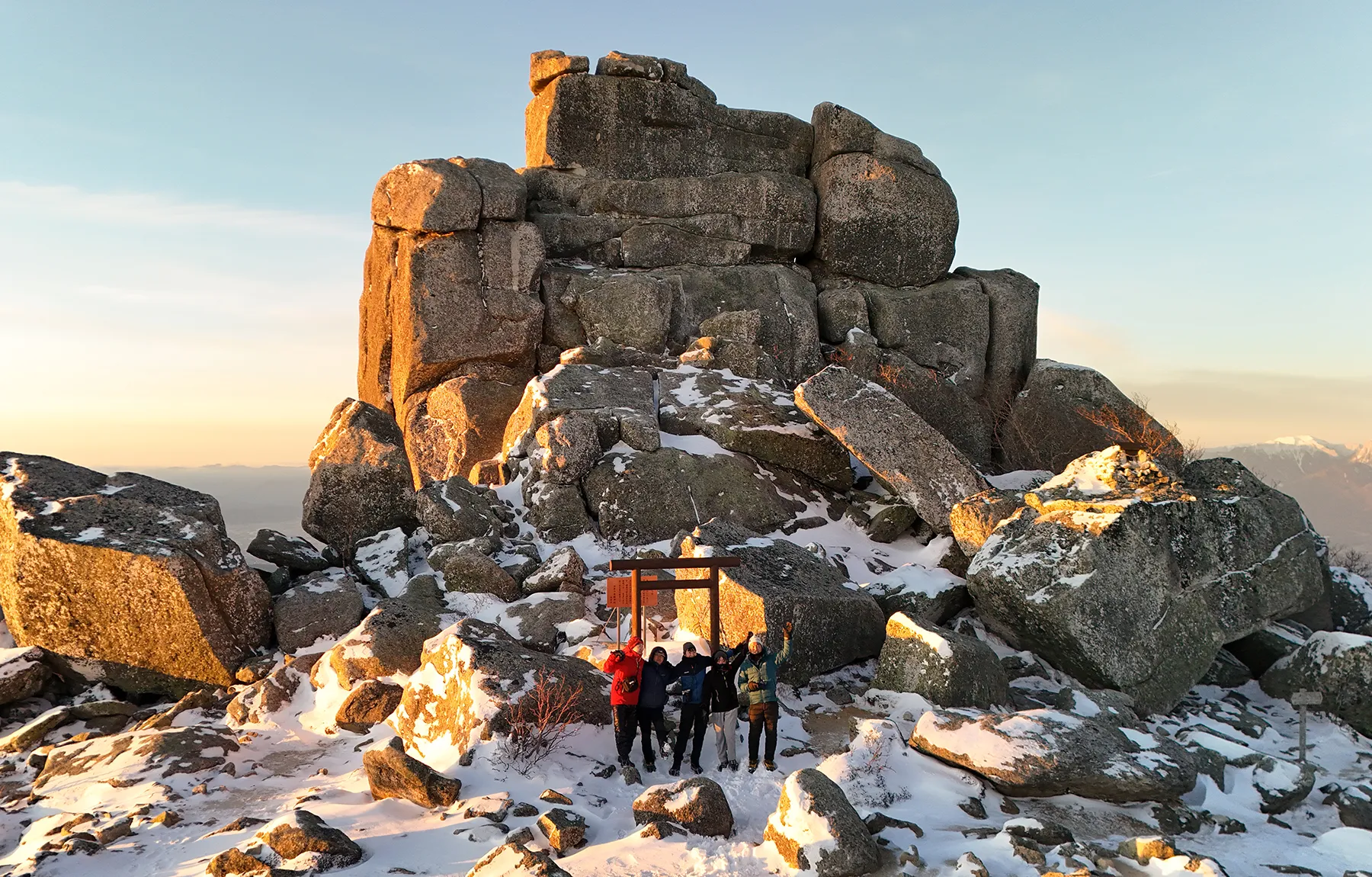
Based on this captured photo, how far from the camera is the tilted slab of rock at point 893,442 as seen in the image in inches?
757

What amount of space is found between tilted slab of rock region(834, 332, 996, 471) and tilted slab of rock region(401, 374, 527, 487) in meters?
9.02

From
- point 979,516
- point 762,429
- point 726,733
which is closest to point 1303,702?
point 979,516

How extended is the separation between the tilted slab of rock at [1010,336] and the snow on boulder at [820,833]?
808 inches

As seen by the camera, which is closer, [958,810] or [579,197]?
[958,810]

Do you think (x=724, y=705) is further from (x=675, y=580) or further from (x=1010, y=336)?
(x=1010, y=336)

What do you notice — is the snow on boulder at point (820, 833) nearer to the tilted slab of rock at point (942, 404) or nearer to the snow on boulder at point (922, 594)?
the snow on boulder at point (922, 594)

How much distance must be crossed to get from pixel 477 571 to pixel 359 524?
445 cm

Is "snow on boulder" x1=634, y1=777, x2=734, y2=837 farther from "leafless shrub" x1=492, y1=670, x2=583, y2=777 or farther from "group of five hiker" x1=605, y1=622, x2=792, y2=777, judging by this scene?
"leafless shrub" x1=492, y1=670, x2=583, y2=777

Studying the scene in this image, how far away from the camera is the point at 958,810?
34.7ft

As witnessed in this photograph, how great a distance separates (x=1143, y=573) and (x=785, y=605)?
18.9 ft

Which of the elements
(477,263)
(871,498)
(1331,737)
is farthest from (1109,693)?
(477,263)

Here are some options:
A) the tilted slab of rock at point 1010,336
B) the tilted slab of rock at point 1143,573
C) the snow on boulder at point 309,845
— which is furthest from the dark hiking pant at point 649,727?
the tilted slab of rock at point 1010,336

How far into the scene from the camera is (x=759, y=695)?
11305 millimetres

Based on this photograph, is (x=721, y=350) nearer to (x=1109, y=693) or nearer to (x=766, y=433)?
(x=766, y=433)
